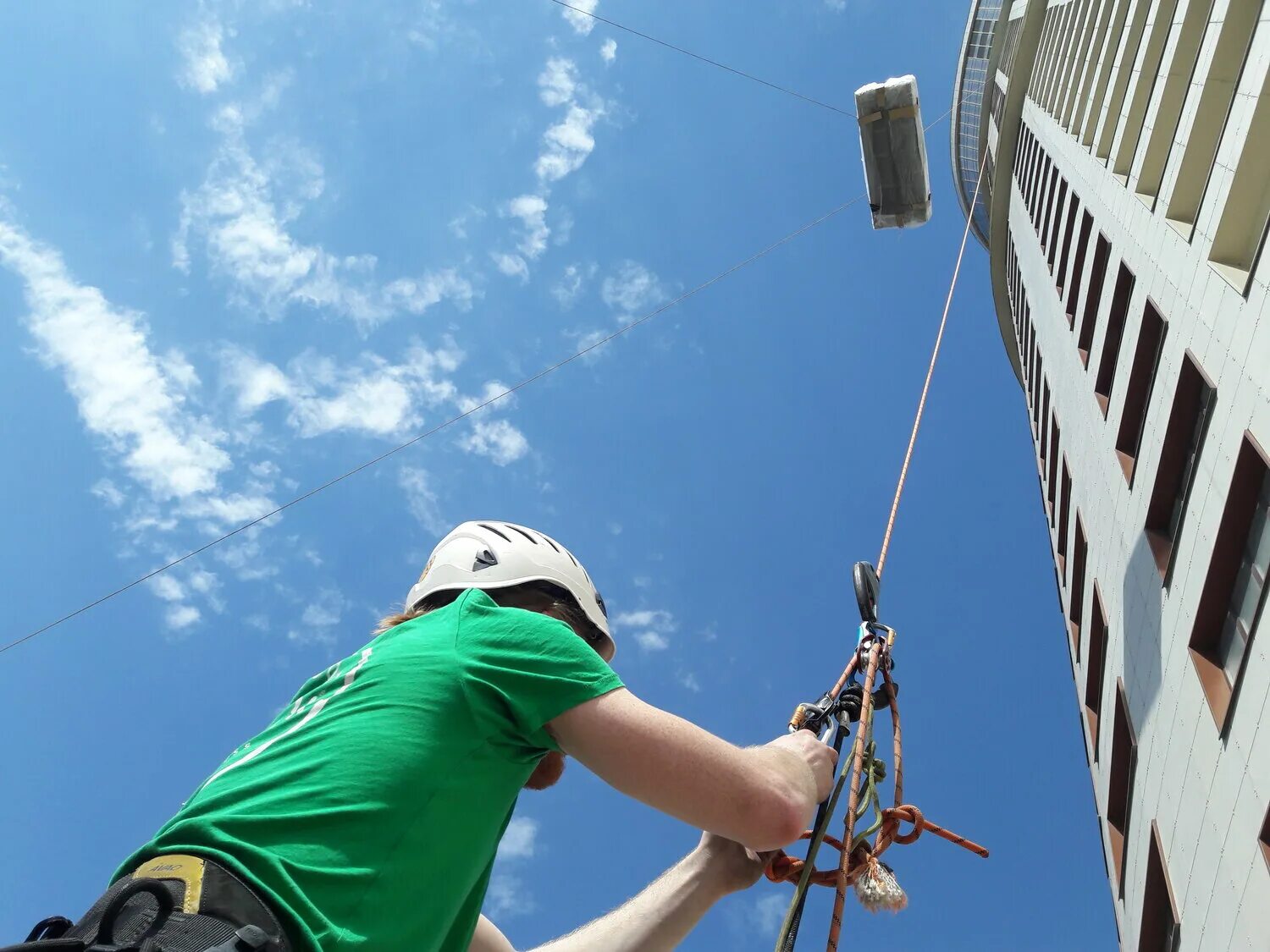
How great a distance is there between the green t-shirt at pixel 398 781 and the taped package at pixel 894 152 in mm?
16125

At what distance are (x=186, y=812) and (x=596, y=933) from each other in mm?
1979

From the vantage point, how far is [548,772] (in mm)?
2904

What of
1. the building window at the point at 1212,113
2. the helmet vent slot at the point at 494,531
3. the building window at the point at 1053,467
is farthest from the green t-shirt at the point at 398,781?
the building window at the point at 1053,467

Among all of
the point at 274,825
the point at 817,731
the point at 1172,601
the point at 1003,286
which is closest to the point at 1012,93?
the point at 1003,286

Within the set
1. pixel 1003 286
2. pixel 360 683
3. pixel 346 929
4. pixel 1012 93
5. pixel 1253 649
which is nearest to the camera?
pixel 346 929

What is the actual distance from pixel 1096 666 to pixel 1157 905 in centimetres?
512

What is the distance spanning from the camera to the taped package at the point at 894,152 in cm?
1622

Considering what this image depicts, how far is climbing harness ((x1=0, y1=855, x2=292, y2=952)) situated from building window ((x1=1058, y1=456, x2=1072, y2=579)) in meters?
20.1

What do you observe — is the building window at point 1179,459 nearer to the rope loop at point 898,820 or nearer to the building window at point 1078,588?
the building window at point 1078,588

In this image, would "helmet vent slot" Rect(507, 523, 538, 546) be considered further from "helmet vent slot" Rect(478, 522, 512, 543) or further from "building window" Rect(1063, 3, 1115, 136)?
"building window" Rect(1063, 3, 1115, 136)

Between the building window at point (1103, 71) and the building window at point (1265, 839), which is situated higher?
the building window at point (1103, 71)

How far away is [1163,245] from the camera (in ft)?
39.0

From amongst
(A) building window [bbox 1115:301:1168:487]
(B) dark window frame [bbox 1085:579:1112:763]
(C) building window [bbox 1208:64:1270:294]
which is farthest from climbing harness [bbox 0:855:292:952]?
(B) dark window frame [bbox 1085:579:1112:763]

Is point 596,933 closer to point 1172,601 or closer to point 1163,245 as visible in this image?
point 1172,601
